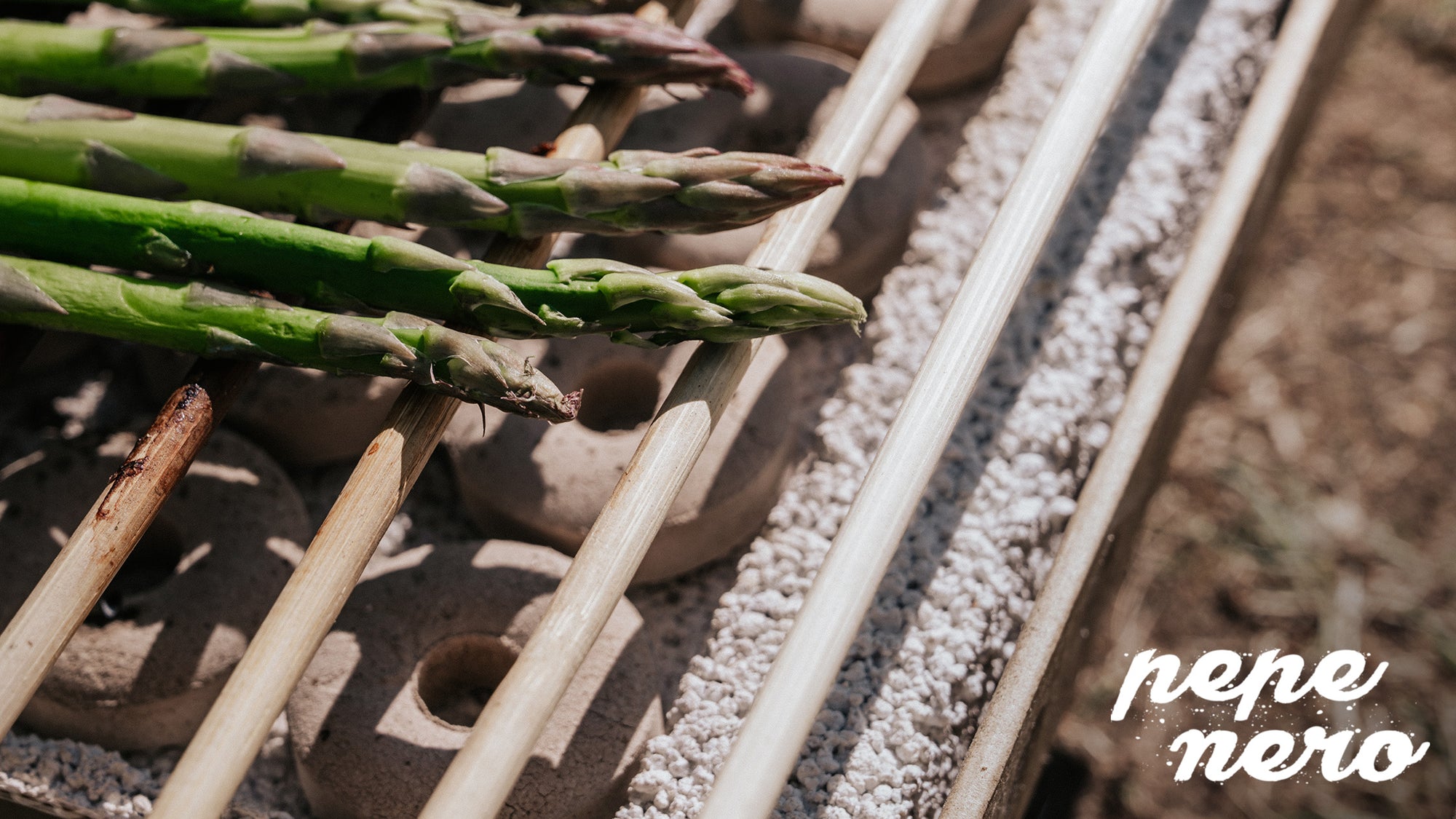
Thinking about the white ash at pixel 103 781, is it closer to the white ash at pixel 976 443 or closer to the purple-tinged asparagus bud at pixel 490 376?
the white ash at pixel 976 443

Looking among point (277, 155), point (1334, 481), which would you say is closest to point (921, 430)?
point (277, 155)

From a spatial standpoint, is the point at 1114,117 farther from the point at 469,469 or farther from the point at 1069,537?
the point at 469,469

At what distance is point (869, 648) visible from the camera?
1188 millimetres

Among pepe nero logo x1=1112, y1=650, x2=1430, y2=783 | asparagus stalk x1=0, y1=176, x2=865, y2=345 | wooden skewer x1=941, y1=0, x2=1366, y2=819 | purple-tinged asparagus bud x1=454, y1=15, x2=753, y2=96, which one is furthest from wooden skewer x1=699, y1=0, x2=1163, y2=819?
pepe nero logo x1=1112, y1=650, x2=1430, y2=783

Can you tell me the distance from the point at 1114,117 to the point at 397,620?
3.96 ft

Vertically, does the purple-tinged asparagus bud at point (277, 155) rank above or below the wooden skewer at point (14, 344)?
above

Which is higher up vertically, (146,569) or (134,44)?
(134,44)

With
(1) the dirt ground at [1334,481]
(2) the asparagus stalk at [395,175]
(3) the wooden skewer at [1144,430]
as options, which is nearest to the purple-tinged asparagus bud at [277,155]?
(2) the asparagus stalk at [395,175]

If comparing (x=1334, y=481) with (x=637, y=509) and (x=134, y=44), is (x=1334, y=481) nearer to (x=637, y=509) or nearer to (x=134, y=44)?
(x=637, y=509)

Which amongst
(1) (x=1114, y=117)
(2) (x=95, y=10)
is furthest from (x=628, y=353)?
(2) (x=95, y=10)

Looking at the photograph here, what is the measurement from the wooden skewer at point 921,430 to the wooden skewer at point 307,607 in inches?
13.9

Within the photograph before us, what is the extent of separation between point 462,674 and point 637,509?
1.30 ft

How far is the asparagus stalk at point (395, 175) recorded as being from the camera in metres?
1.01

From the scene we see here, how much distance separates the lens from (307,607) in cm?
87
